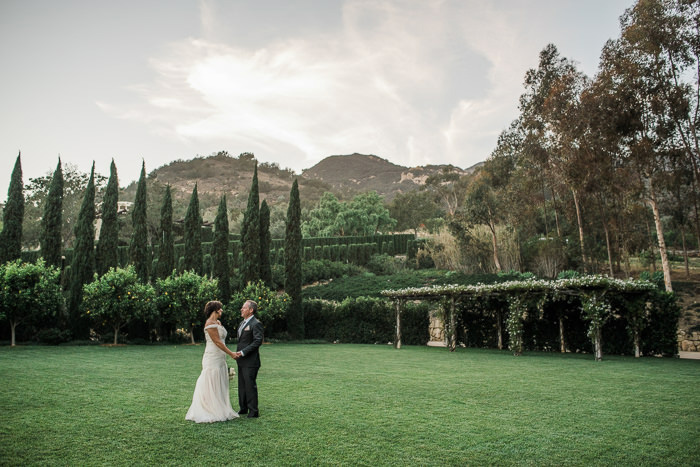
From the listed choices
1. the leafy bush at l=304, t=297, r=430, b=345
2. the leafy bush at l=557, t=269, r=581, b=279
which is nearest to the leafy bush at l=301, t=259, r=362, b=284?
the leafy bush at l=304, t=297, r=430, b=345

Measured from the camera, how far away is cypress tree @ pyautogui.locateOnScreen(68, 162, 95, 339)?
18438mm

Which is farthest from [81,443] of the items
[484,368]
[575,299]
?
[575,299]

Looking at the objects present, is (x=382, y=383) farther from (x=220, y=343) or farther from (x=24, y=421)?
(x=24, y=421)

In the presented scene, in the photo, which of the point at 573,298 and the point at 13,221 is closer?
the point at 573,298

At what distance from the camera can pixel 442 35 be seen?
20625 mm

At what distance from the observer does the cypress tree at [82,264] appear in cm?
1844

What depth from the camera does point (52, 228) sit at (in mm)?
19281

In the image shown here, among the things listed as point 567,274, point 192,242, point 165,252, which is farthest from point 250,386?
point 567,274

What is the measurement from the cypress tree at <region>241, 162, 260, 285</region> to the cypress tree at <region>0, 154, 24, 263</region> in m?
9.02

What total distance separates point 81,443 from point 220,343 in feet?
5.69

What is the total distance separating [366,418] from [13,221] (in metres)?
19.3

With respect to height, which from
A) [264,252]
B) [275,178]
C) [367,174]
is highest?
[367,174]

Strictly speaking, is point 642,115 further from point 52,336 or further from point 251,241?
point 52,336

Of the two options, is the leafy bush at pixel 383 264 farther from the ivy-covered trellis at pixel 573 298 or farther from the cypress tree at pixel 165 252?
the ivy-covered trellis at pixel 573 298
